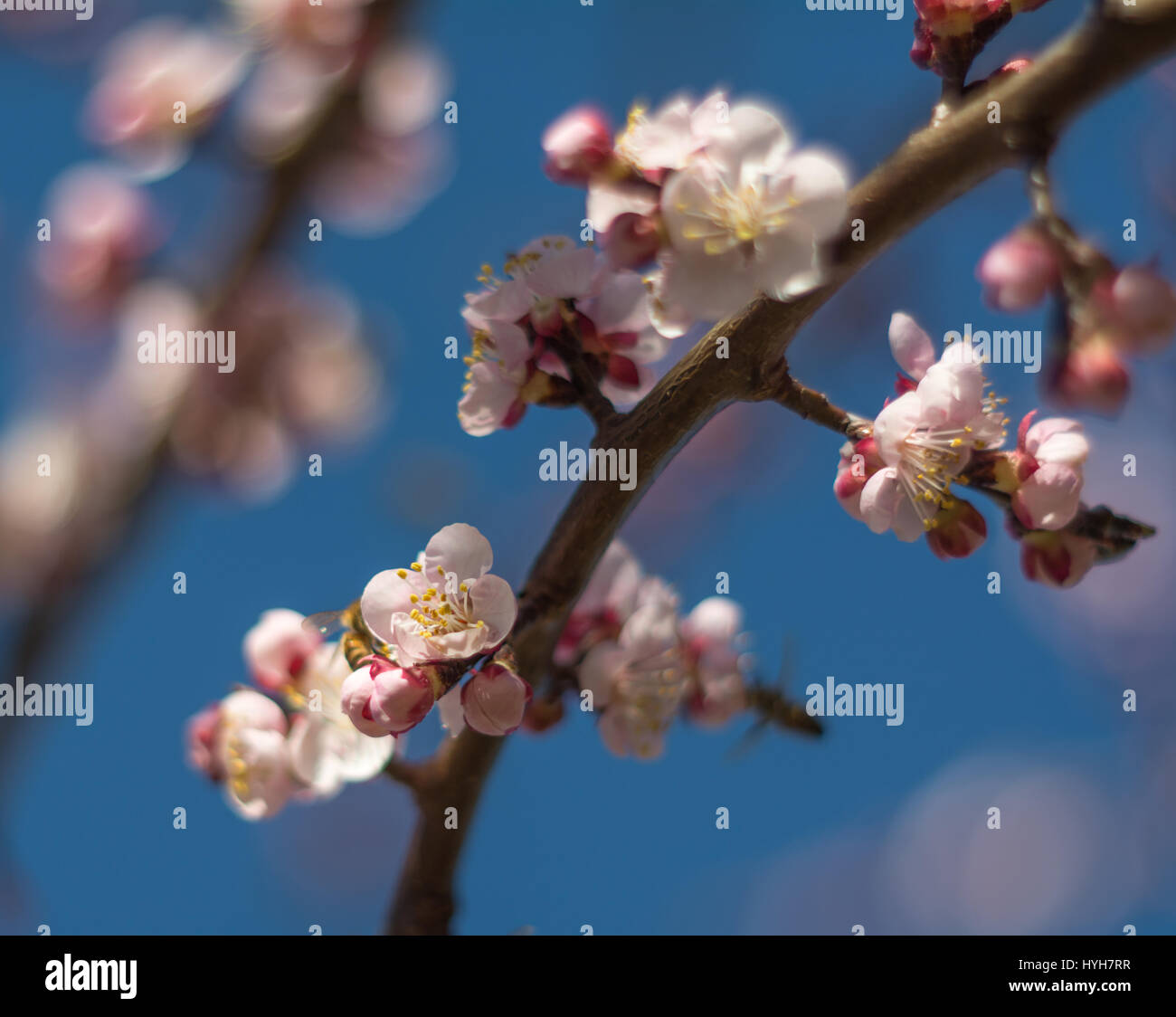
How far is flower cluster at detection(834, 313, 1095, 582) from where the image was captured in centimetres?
89

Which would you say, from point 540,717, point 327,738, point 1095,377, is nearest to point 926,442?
point 1095,377

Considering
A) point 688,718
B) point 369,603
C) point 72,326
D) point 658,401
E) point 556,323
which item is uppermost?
point 72,326

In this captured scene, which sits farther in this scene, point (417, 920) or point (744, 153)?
point (417, 920)

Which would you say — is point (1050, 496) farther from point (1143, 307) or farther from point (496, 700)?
point (496, 700)

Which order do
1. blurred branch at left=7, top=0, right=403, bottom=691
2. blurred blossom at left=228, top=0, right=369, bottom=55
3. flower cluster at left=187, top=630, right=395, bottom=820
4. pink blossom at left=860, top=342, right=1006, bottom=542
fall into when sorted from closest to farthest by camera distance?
pink blossom at left=860, top=342, right=1006, bottom=542 → flower cluster at left=187, top=630, right=395, bottom=820 → blurred branch at left=7, top=0, right=403, bottom=691 → blurred blossom at left=228, top=0, right=369, bottom=55

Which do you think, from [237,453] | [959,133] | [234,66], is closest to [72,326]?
[237,453]

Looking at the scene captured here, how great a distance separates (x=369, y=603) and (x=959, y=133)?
25.6 inches

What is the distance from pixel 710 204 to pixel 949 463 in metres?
0.32

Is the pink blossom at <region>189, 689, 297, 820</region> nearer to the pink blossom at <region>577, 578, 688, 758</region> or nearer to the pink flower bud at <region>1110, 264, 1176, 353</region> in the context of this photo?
Answer: the pink blossom at <region>577, 578, 688, 758</region>

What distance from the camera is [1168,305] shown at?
78cm

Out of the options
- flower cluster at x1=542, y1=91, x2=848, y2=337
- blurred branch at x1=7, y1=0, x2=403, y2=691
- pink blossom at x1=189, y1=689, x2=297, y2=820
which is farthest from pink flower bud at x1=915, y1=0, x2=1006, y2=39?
blurred branch at x1=7, y1=0, x2=403, y2=691

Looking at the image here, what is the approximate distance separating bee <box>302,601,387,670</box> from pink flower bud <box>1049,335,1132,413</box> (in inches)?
25.8
